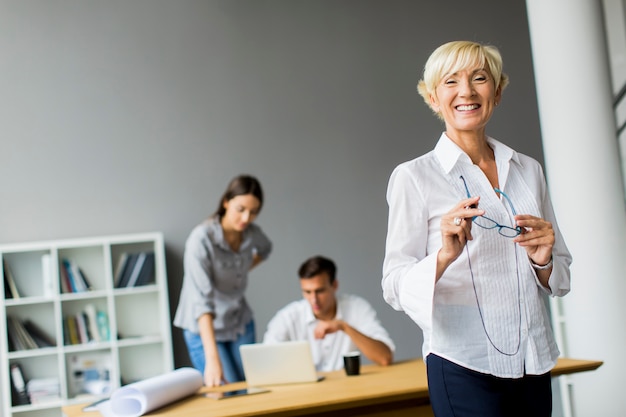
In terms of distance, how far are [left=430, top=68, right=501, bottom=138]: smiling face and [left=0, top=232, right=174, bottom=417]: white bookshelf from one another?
3.86 metres

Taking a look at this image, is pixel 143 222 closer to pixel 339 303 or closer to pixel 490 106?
pixel 339 303

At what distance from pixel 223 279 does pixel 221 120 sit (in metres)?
1.91

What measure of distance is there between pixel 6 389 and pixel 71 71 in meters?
2.21

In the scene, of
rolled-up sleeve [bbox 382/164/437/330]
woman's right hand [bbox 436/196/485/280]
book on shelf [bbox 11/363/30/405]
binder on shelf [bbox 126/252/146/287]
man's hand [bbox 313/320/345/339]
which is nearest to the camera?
woman's right hand [bbox 436/196/485/280]

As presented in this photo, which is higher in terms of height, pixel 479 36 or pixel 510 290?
pixel 479 36

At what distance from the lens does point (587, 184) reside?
3.36m

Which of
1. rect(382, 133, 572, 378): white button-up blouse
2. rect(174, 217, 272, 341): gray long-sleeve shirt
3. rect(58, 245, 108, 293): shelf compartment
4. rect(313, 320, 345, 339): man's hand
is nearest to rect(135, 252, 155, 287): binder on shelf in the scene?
rect(58, 245, 108, 293): shelf compartment

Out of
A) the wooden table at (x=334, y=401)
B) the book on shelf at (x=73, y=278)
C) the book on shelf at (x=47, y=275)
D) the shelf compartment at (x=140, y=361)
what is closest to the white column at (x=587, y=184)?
the wooden table at (x=334, y=401)

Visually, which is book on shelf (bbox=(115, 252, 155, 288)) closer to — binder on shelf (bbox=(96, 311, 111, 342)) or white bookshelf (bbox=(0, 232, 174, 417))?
white bookshelf (bbox=(0, 232, 174, 417))

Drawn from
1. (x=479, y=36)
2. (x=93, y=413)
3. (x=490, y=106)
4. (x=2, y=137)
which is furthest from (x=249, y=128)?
(x=490, y=106)

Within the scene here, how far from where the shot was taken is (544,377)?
1.66 m

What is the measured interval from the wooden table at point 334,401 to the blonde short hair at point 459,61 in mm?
1203

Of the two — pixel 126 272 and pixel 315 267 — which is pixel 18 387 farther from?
pixel 315 267

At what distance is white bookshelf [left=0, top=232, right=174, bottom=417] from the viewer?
509cm
